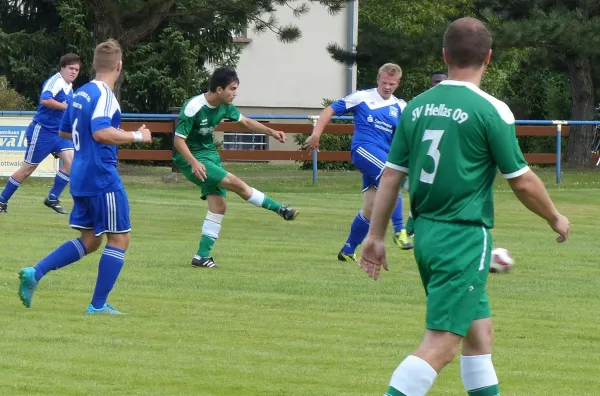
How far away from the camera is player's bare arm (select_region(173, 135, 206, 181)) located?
485 inches

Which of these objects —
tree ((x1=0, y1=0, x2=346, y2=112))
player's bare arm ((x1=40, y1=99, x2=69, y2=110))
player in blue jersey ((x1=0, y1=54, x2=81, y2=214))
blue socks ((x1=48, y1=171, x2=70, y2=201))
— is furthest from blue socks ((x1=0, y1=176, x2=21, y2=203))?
tree ((x1=0, y1=0, x2=346, y2=112))

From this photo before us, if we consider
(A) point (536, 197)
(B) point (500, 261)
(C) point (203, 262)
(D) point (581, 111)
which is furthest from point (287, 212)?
(D) point (581, 111)

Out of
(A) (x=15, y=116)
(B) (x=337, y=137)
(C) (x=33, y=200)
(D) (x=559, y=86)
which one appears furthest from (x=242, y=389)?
(D) (x=559, y=86)

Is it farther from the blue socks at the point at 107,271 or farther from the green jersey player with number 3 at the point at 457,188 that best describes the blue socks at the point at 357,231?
the green jersey player with number 3 at the point at 457,188

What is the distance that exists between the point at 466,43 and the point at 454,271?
38.9 inches

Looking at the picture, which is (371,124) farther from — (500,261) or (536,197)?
(536,197)

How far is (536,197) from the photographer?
18.5 ft

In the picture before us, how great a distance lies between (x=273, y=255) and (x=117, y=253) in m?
4.70

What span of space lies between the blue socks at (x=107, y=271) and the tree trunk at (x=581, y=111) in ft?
76.9

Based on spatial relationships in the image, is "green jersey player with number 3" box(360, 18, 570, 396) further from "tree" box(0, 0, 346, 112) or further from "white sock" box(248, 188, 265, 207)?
"tree" box(0, 0, 346, 112)

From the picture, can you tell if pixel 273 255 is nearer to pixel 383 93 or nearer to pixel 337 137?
pixel 383 93

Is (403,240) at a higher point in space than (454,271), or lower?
lower

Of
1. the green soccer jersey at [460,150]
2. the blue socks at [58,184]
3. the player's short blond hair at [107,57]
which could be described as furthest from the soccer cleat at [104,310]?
the blue socks at [58,184]

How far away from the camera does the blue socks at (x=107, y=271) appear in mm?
9445
